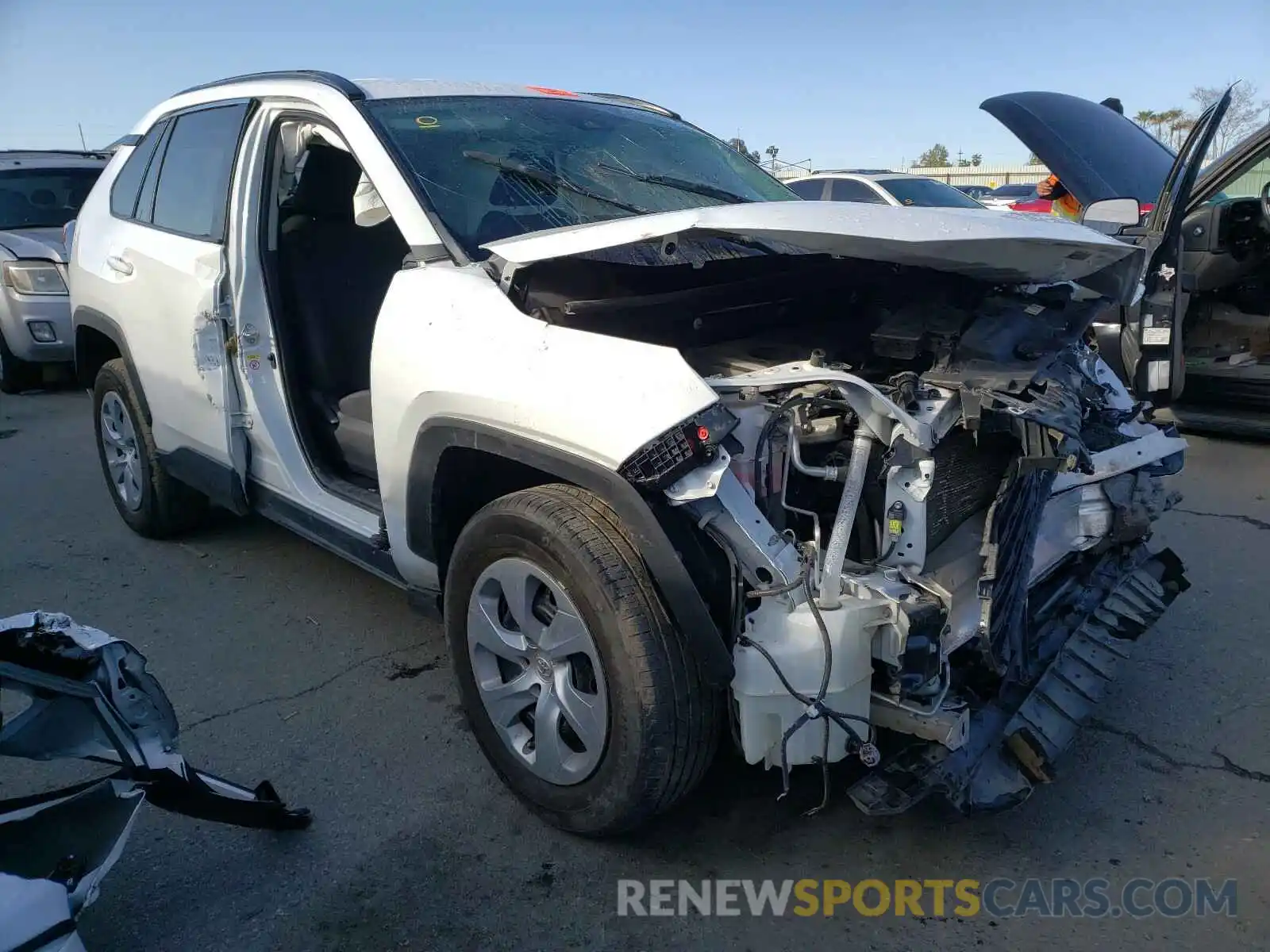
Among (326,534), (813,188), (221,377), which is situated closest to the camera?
(326,534)

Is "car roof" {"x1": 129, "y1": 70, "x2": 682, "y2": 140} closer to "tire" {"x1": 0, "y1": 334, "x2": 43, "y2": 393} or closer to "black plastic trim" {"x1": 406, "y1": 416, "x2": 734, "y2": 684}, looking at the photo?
"black plastic trim" {"x1": 406, "y1": 416, "x2": 734, "y2": 684}

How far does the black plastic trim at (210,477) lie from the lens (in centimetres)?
379

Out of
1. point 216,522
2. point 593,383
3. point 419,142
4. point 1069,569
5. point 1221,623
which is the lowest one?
point 216,522

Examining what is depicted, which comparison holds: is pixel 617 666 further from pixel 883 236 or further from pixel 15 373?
pixel 15 373

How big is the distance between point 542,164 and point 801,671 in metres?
1.98

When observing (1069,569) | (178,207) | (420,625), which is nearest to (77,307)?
(178,207)

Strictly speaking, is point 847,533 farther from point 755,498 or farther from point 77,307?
point 77,307

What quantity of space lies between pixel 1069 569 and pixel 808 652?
54.1 inches

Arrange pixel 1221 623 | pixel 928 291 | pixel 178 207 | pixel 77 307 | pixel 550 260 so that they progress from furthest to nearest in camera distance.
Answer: pixel 77 307, pixel 178 207, pixel 1221 623, pixel 928 291, pixel 550 260

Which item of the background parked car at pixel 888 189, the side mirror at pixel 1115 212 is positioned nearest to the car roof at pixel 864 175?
the background parked car at pixel 888 189

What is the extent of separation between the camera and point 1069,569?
9.96 feet

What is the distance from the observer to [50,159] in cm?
927

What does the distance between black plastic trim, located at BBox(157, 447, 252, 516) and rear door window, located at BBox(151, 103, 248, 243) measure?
89cm

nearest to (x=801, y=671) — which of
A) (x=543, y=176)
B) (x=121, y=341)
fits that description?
(x=543, y=176)
